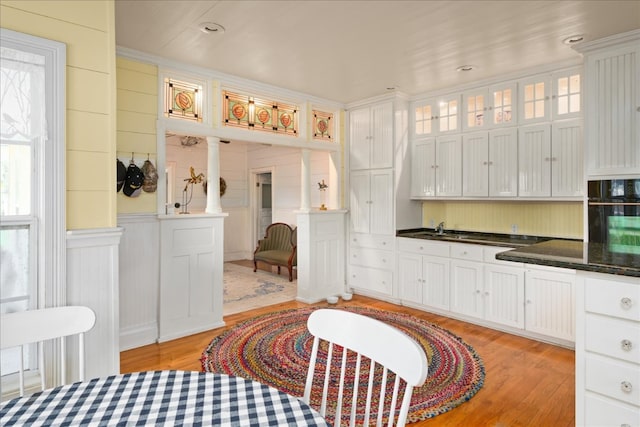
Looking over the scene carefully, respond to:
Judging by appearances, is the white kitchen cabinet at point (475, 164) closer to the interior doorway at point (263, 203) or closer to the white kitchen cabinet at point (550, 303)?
Answer: the white kitchen cabinet at point (550, 303)

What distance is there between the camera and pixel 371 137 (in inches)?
198

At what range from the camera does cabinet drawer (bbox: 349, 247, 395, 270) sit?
15.9 feet

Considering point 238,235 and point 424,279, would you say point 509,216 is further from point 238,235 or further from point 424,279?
point 238,235

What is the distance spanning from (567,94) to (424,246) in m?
2.10

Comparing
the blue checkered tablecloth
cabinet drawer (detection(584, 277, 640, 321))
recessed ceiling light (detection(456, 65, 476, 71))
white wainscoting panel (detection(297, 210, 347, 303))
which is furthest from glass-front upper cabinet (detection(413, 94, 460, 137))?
the blue checkered tablecloth

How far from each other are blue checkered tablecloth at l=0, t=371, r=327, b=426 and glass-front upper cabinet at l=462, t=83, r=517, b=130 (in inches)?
156

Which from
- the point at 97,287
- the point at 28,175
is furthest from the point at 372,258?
the point at 28,175

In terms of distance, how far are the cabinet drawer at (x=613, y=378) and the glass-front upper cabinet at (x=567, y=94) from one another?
262cm

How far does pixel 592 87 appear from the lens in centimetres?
318

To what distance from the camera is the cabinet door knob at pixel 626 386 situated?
176 centimetres

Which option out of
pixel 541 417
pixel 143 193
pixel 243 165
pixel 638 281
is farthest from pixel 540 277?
pixel 243 165

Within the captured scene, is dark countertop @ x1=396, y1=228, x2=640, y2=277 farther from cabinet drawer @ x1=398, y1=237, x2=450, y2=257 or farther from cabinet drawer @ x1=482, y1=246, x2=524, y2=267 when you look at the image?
cabinet drawer @ x1=398, y1=237, x2=450, y2=257

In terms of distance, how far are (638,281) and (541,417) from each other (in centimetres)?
113

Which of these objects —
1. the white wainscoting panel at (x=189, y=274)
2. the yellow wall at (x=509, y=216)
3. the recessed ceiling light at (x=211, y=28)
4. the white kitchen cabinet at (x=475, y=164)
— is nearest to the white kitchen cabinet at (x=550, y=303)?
the yellow wall at (x=509, y=216)
